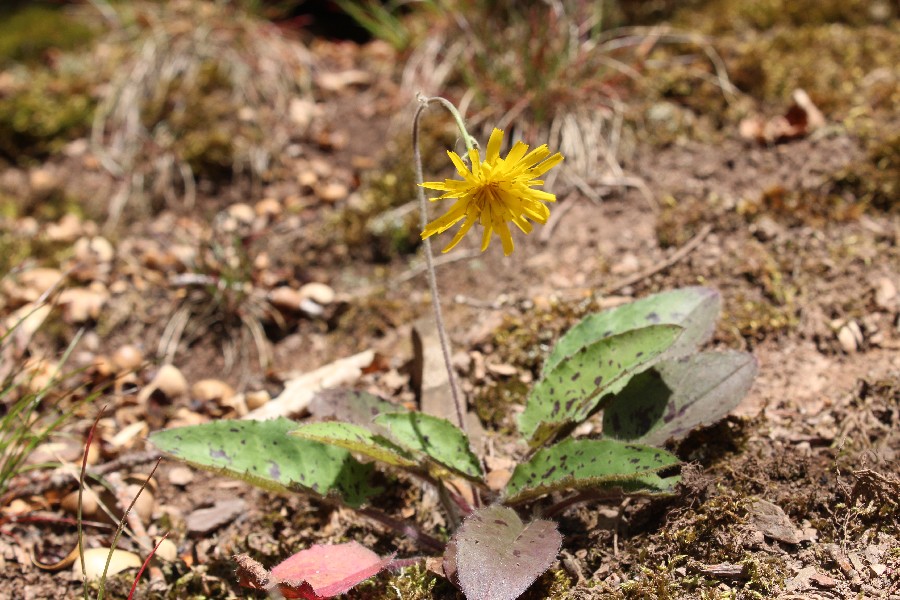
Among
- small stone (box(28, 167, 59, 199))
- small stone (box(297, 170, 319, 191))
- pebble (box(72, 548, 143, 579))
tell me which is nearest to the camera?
pebble (box(72, 548, 143, 579))

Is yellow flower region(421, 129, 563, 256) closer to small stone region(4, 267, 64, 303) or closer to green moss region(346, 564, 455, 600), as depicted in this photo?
green moss region(346, 564, 455, 600)

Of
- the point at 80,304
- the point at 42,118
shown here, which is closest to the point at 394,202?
the point at 80,304

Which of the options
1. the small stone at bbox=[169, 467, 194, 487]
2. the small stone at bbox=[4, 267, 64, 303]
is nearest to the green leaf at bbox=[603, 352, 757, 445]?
→ the small stone at bbox=[169, 467, 194, 487]

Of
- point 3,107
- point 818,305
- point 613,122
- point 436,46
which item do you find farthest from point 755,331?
point 3,107

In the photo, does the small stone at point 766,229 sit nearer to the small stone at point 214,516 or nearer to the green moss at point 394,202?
the green moss at point 394,202

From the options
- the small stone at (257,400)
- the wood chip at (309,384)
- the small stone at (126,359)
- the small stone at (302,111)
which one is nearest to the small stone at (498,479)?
the wood chip at (309,384)

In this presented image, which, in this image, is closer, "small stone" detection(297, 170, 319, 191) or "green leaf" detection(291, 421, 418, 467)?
"green leaf" detection(291, 421, 418, 467)
